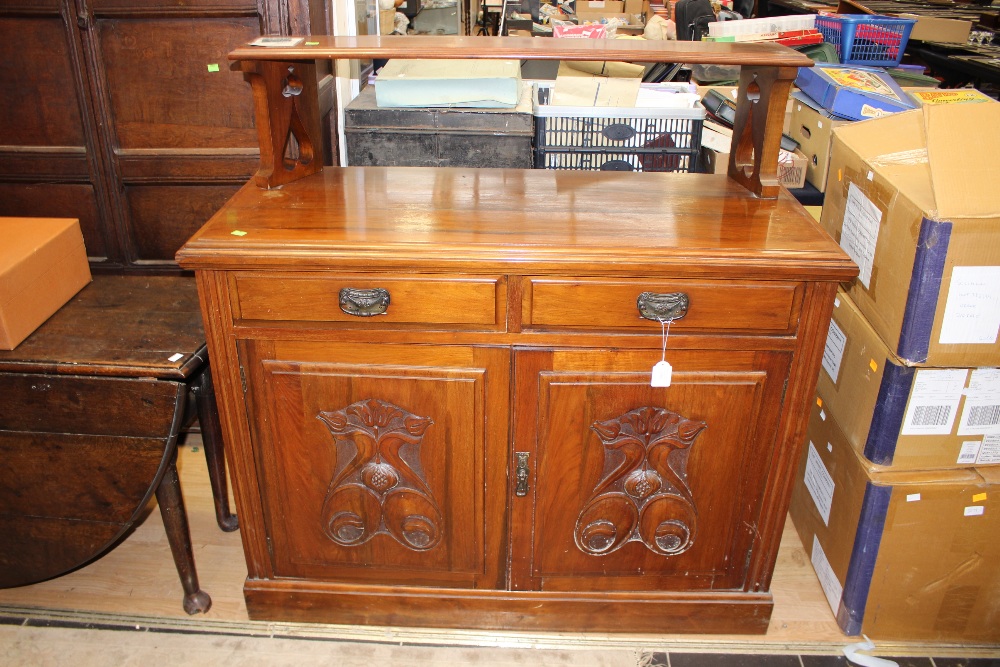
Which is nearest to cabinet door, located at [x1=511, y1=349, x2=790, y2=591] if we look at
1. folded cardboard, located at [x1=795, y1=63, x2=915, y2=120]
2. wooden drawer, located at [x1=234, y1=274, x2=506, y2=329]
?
wooden drawer, located at [x1=234, y1=274, x2=506, y2=329]

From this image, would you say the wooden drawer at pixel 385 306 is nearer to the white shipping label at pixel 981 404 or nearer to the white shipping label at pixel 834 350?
the white shipping label at pixel 834 350

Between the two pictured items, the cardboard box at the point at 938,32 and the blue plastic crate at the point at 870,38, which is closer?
the blue plastic crate at the point at 870,38

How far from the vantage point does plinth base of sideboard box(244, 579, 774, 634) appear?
1801 mm

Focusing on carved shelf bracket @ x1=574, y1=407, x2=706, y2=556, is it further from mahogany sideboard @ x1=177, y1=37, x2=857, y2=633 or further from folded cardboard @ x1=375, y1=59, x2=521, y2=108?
folded cardboard @ x1=375, y1=59, x2=521, y2=108

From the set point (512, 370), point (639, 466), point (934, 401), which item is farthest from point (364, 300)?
point (934, 401)

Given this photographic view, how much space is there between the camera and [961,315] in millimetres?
1519

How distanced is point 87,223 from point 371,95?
36.7 inches

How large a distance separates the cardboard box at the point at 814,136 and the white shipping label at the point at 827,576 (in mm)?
987

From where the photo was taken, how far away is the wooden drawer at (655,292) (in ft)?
4.81

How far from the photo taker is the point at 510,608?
182cm

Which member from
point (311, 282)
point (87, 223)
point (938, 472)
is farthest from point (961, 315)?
point (87, 223)

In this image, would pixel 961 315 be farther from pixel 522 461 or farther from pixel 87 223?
pixel 87 223

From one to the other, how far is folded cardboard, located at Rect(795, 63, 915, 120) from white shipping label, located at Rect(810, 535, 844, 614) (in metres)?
1.19

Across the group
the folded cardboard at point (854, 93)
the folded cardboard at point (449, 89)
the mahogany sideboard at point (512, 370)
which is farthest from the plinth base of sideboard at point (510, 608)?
the folded cardboard at point (854, 93)
